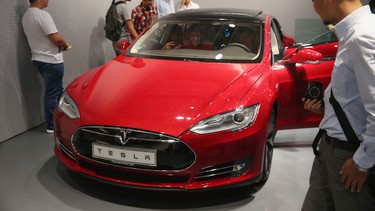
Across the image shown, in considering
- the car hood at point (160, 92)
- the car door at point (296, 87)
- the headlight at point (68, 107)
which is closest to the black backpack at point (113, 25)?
the car hood at point (160, 92)

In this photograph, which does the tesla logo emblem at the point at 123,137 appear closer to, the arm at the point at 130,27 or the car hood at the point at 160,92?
the car hood at the point at 160,92

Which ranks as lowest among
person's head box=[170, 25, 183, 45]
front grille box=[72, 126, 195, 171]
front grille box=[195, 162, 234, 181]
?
front grille box=[195, 162, 234, 181]

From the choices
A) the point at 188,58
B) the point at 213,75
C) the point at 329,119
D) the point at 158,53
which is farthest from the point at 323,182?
the point at 158,53

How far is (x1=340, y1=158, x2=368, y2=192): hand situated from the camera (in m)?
1.28

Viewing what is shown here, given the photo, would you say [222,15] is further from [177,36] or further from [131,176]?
[131,176]

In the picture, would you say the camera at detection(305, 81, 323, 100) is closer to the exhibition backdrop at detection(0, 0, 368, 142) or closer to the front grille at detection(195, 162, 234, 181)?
the front grille at detection(195, 162, 234, 181)

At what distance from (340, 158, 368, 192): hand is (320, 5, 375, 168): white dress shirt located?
3 centimetres

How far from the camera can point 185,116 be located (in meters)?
2.23

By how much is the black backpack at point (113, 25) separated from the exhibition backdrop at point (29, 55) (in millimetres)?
234

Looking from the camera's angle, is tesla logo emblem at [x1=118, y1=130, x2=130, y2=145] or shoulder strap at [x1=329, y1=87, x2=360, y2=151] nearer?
shoulder strap at [x1=329, y1=87, x2=360, y2=151]

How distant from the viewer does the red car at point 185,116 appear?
2184 mm

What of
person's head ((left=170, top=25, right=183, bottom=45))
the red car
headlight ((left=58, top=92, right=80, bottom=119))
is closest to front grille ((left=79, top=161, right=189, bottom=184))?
the red car

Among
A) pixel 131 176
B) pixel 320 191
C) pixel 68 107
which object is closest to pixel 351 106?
pixel 320 191

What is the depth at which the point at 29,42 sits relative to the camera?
3.56m
